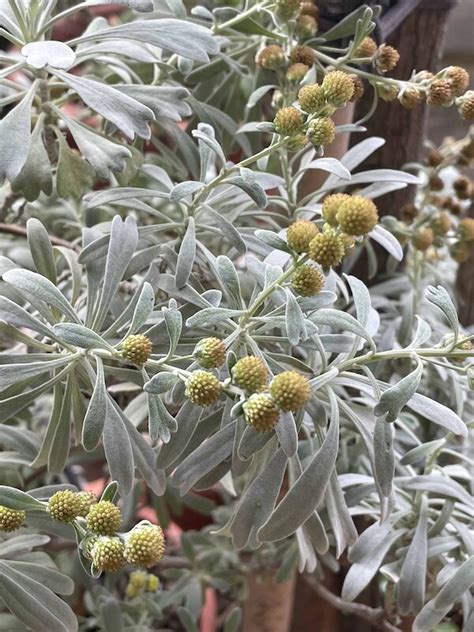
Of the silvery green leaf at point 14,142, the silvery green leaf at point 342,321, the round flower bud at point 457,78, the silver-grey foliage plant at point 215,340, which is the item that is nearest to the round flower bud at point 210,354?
the silver-grey foliage plant at point 215,340

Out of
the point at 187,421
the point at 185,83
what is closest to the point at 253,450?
the point at 187,421

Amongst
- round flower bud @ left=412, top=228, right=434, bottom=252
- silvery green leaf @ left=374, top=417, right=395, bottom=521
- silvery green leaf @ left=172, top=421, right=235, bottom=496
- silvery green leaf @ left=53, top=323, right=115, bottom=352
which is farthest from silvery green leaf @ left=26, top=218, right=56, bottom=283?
round flower bud @ left=412, top=228, right=434, bottom=252

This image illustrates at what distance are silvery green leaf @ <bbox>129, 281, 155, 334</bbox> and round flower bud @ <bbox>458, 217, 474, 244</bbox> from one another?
18.2 inches

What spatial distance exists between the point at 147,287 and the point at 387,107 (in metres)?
0.54

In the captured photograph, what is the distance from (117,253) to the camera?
62cm

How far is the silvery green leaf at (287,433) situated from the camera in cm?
57

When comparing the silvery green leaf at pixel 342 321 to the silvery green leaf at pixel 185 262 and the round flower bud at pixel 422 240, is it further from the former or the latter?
the round flower bud at pixel 422 240

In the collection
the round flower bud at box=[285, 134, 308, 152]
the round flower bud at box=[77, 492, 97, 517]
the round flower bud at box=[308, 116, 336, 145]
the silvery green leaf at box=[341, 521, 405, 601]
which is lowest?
the silvery green leaf at box=[341, 521, 405, 601]

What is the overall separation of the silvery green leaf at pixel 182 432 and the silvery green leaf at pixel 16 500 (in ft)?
0.34

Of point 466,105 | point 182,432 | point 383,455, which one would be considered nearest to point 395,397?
point 383,455

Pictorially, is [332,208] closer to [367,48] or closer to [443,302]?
[443,302]

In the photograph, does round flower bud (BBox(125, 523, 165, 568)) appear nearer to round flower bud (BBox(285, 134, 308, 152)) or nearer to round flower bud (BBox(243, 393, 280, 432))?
round flower bud (BBox(243, 393, 280, 432))

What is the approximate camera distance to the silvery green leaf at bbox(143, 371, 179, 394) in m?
0.55

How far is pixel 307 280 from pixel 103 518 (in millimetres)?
216
